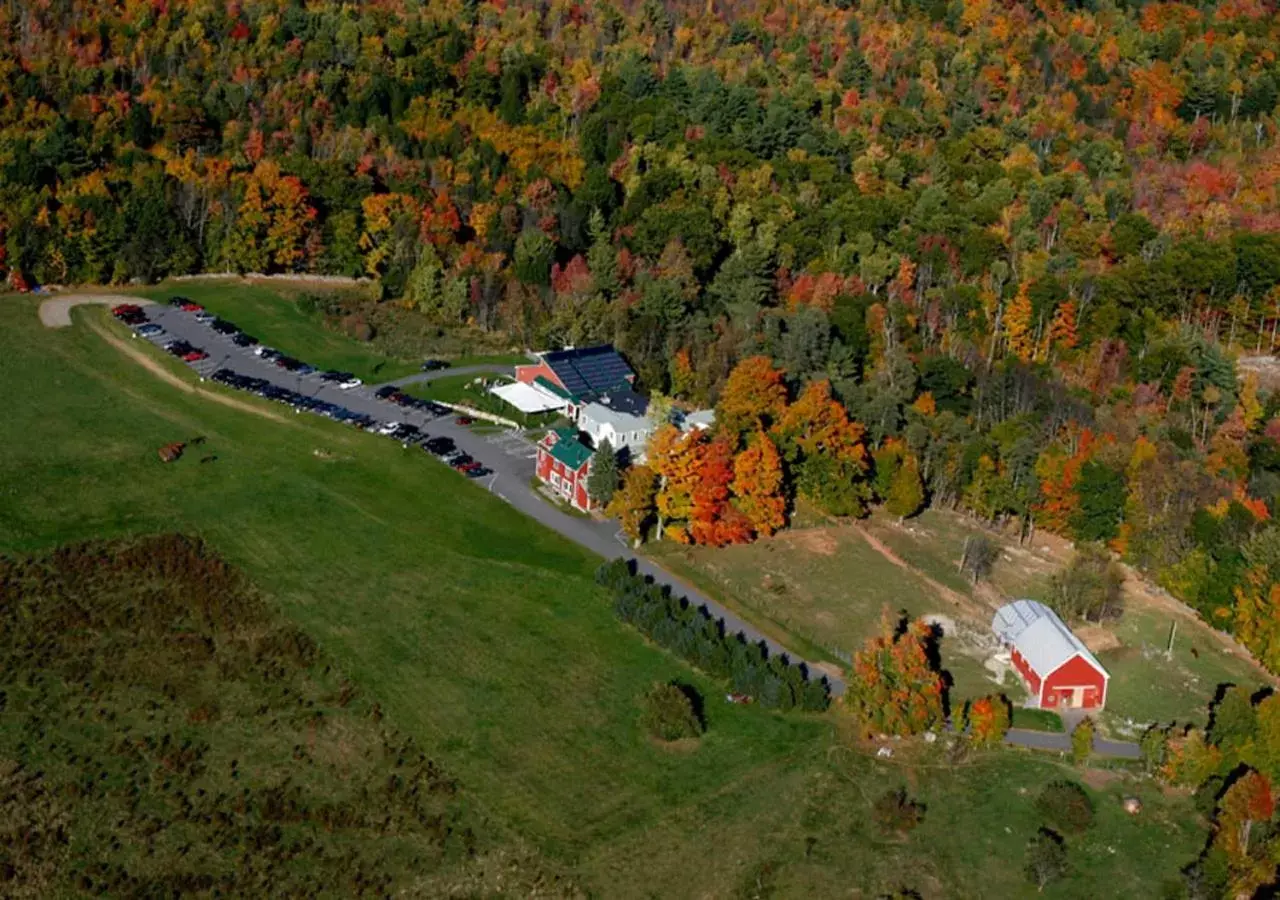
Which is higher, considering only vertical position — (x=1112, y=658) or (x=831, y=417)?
(x=831, y=417)

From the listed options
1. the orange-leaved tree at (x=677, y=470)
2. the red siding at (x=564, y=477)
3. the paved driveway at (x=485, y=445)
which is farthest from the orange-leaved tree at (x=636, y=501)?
the red siding at (x=564, y=477)

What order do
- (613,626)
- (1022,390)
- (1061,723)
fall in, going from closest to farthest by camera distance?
(1061,723)
(613,626)
(1022,390)

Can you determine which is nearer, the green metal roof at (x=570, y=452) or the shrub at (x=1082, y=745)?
the shrub at (x=1082, y=745)

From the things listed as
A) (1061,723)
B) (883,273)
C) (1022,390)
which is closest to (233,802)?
(1061,723)

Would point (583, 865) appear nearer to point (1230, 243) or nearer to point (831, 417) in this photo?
point (831, 417)

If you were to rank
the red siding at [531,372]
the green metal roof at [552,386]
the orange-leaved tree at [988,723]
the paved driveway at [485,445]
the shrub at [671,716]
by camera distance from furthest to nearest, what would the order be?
the red siding at [531,372]
the green metal roof at [552,386]
the paved driveway at [485,445]
the orange-leaved tree at [988,723]
the shrub at [671,716]

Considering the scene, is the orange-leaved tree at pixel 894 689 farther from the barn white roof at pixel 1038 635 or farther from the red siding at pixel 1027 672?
the barn white roof at pixel 1038 635

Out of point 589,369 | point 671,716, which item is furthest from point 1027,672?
point 589,369
